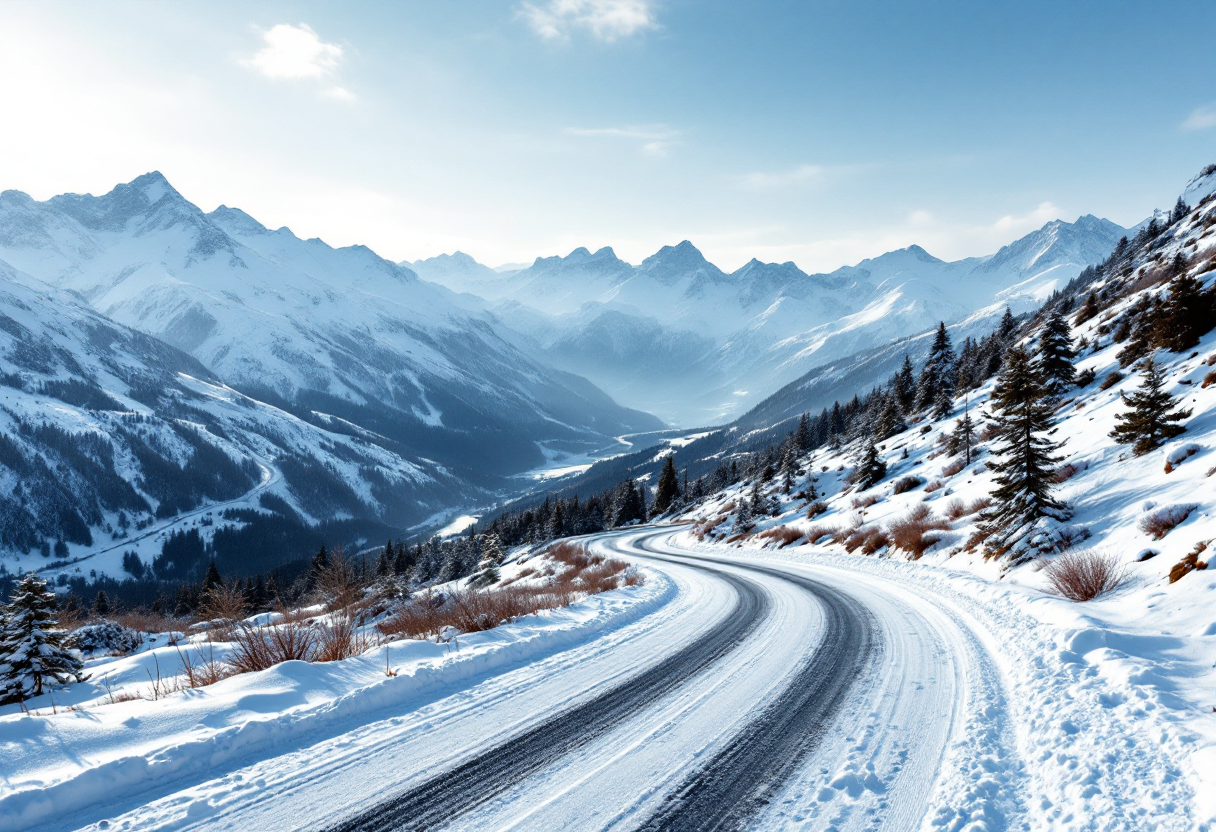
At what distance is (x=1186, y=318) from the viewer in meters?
22.1

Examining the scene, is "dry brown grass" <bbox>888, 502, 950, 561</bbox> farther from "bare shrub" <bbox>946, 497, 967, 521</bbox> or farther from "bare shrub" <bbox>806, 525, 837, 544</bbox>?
"bare shrub" <bbox>806, 525, 837, 544</bbox>

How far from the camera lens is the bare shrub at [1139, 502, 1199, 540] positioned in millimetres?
10305

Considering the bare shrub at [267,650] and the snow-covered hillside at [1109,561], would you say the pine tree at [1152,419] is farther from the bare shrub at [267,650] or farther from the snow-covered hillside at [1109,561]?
the bare shrub at [267,650]

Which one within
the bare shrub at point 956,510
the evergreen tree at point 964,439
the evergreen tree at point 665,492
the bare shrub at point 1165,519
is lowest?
the evergreen tree at point 665,492

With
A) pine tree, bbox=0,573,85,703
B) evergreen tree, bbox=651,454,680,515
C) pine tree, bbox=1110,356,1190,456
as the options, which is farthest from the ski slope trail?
evergreen tree, bbox=651,454,680,515

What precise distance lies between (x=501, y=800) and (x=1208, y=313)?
3183 cm

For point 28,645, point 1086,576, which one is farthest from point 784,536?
point 28,645

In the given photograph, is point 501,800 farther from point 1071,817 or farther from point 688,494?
point 688,494

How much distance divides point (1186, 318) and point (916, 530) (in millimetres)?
15184

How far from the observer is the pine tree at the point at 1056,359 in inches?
1163

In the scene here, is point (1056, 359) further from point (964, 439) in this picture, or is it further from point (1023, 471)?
point (1023, 471)

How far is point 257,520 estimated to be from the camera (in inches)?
7028

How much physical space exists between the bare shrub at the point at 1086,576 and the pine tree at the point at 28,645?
19512 millimetres

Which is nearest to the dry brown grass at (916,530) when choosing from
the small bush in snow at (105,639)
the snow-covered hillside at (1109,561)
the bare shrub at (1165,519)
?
the snow-covered hillside at (1109,561)
